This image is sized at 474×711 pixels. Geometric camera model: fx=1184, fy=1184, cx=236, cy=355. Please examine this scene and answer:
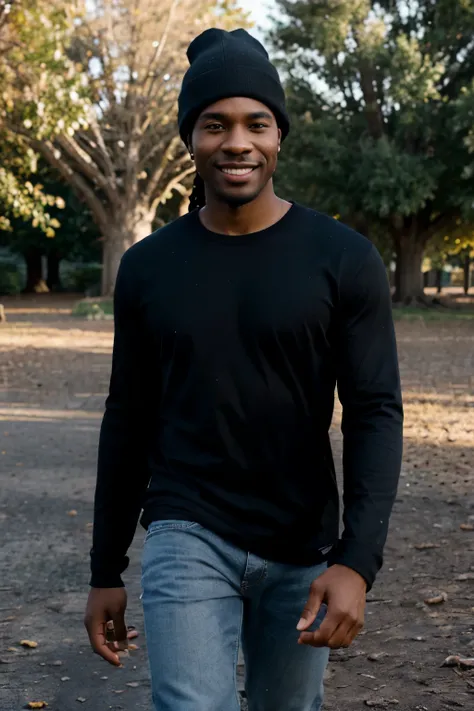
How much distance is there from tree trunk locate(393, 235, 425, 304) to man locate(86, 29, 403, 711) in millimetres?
37540

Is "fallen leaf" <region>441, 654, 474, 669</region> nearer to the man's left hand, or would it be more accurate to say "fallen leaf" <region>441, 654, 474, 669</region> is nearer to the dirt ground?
the dirt ground

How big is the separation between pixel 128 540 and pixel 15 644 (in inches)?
103

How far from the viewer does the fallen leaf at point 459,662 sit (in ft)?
16.3

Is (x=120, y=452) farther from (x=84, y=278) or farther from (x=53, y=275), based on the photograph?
(x=53, y=275)

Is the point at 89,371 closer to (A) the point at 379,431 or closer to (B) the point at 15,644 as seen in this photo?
(B) the point at 15,644

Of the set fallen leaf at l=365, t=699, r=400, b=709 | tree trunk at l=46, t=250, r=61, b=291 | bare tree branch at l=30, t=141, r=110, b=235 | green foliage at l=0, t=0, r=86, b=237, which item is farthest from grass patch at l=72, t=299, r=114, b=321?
tree trunk at l=46, t=250, r=61, b=291

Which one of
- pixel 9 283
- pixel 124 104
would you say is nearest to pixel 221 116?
pixel 124 104

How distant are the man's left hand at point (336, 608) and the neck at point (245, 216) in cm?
84

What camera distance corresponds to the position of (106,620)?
2.94 metres

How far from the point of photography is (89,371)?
58.2 feet

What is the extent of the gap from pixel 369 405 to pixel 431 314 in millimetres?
33507

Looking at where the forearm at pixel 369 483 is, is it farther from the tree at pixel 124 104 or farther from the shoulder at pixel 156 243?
the tree at pixel 124 104

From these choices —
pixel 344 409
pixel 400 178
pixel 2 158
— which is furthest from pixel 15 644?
pixel 400 178

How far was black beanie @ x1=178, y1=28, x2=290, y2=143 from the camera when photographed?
2832 mm
